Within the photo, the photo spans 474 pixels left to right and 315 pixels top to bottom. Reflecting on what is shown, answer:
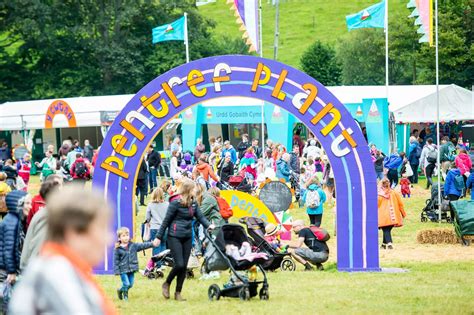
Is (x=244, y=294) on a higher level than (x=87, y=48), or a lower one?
lower

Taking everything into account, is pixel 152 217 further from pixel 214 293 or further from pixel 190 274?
pixel 214 293

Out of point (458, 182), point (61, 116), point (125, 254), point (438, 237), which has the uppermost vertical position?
point (61, 116)

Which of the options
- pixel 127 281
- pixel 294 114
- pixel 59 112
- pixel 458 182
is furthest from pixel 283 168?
pixel 59 112

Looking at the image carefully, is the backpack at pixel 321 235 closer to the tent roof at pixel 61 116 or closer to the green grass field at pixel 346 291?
the green grass field at pixel 346 291

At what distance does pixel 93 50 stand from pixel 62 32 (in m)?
2.30

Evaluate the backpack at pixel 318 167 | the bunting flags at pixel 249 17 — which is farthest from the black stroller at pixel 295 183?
the bunting flags at pixel 249 17

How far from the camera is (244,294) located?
11336mm

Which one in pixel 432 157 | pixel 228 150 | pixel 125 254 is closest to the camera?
pixel 125 254

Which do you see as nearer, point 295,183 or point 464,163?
point 464,163

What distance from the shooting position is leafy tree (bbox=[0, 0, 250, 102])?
61594mm

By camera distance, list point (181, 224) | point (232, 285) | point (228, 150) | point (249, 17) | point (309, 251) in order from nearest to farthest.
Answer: point (181, 224), point (232, 285), point (309, 251), point (249, 17), point (228, 150)

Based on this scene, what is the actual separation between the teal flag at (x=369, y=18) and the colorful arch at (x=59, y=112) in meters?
12.5

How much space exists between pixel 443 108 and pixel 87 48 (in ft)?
106

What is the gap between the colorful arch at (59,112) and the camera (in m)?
38.8
